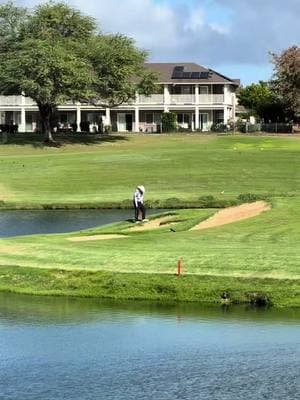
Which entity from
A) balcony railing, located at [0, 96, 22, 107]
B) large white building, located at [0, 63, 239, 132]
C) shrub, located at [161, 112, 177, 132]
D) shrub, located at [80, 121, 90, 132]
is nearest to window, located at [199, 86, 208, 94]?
large white building, located at [0, 63, 239, 132]

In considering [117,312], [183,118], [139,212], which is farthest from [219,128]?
[117,312]

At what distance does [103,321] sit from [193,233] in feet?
39.6

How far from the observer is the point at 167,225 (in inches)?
1426

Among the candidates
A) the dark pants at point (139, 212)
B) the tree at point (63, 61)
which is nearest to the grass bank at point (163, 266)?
the dark pants at point (139, 212)

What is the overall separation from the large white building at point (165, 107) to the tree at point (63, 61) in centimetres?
1932

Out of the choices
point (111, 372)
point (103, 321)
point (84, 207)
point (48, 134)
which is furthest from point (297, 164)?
point (111, 372)

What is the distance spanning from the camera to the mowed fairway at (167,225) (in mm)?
23625

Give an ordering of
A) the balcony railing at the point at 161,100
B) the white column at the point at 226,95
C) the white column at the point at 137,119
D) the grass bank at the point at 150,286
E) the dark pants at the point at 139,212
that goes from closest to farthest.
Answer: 1. the grass bank at the point at 150,286
2. the dark pants at the point at 139,212
3. the balcony railing at the point at 161,100
4. the white column at the point at 226,95
5. the white column at the point at 137,119

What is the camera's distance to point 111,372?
15.5 m

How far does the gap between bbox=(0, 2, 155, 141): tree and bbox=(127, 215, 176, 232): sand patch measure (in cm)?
3959

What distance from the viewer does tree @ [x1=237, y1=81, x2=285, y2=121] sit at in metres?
103

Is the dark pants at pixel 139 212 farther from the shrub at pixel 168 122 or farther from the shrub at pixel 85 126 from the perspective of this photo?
the shrub at pixel 85 126

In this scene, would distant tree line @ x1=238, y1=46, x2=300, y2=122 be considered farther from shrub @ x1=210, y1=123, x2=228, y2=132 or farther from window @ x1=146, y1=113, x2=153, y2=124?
window @ x1=146, y1=113, x2=153, y2=124

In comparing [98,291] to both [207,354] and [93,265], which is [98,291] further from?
[207,354]
